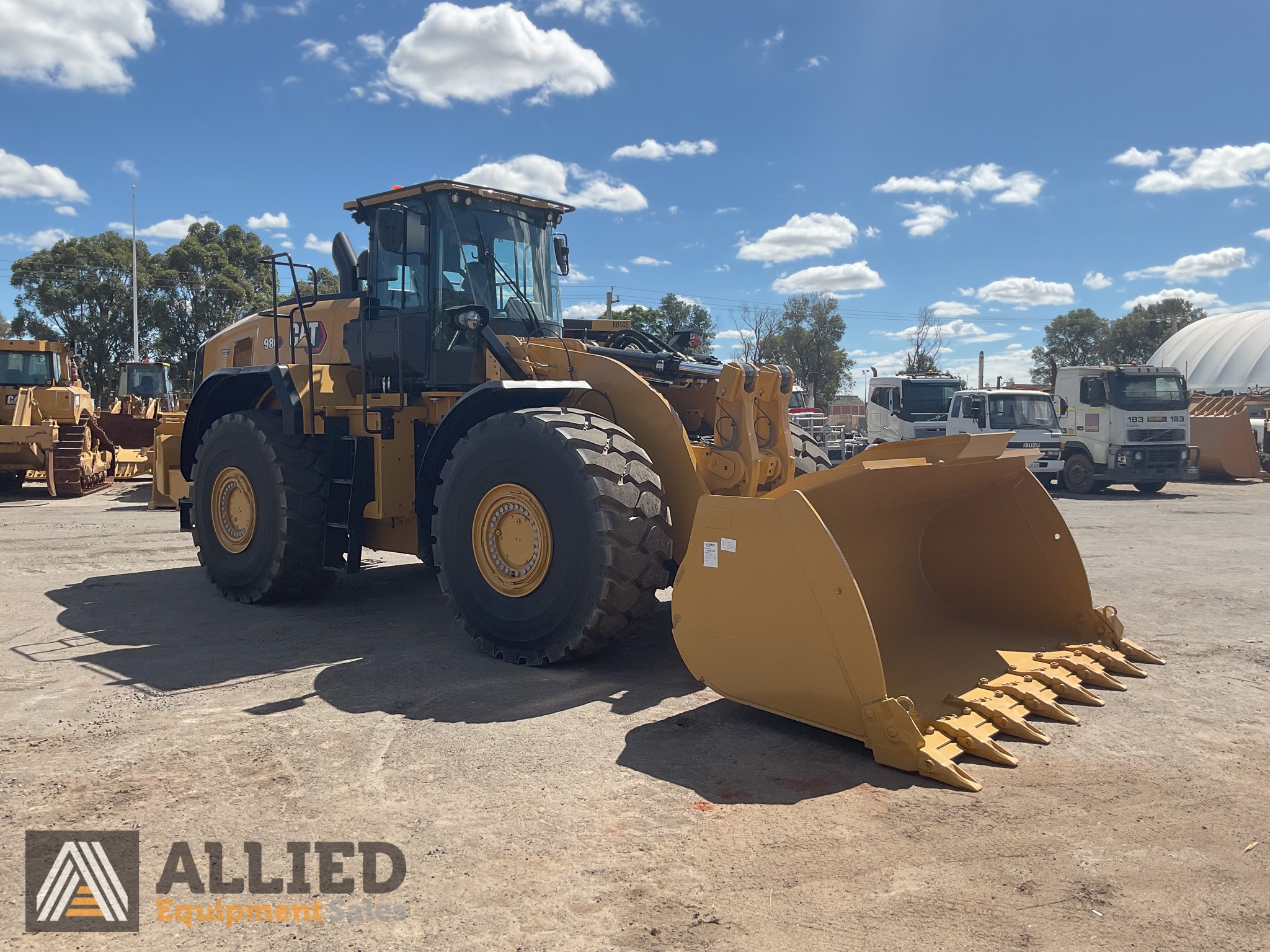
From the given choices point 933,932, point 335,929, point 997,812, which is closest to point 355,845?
point 335,929

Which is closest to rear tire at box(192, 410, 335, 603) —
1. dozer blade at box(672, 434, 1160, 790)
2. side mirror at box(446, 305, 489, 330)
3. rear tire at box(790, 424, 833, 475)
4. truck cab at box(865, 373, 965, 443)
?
side mirror at box(446, 305, 489, 330)

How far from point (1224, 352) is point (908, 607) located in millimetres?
89172

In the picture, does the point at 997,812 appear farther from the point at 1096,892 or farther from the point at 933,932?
the point at 933,932

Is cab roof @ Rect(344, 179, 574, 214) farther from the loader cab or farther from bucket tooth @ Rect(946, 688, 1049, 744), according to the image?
bucket tooth @ Rect(946, 688, 1049, 744)

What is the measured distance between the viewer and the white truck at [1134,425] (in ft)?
61.8

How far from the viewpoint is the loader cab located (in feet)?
22.4

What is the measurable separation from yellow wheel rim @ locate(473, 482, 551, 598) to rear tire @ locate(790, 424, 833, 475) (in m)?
2.11

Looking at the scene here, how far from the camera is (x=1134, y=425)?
742 inches

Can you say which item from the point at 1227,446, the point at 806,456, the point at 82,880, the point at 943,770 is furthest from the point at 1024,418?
the point at 82,880

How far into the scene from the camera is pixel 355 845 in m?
3.36

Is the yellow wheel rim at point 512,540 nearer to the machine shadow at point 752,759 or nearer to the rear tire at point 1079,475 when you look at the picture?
the machine shadow at point 752,759

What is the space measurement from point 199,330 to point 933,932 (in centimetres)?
4502

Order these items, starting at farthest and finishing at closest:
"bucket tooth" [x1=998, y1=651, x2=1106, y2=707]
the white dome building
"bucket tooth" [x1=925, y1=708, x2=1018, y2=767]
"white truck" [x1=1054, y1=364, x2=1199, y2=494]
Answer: the white dome building
"white truck" [x1=1054, y1=364, x2=1199, y2=494]
"bucket tooth" [x1=998, y1=651, x2=1106, y2=707]
"bucket tooth" [x1=925, y1=708, x2=1018, y2=767]

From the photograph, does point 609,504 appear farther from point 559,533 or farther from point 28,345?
point 28,345
